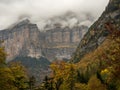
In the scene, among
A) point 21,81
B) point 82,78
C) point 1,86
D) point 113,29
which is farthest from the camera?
point 82,78

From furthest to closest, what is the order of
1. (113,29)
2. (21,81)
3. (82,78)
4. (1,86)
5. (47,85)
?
(82,78), (47,85), (21,81), (1,86), (113,29)

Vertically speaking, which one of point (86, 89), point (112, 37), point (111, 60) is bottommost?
point (86, 89)

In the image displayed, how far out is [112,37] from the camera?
91.1ft

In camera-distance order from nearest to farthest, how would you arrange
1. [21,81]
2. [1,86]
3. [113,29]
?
[113,29] → [1,86] → [21,81]

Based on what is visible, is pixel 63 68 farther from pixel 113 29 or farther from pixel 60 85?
pixel 113 29

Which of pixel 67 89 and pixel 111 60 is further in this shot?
pixel 67 89

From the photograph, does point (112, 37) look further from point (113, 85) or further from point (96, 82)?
point (96, 82)

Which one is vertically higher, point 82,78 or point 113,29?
point 113,29

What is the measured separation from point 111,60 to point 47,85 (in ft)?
289

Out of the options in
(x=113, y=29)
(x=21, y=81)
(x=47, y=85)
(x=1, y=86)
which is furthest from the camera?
(x=47, y=85)

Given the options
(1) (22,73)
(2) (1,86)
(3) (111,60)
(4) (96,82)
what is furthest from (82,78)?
(3) (111,60)

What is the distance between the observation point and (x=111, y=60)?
1130 inches

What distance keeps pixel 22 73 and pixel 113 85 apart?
1071 inches

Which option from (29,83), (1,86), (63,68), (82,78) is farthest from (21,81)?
(82,78)
